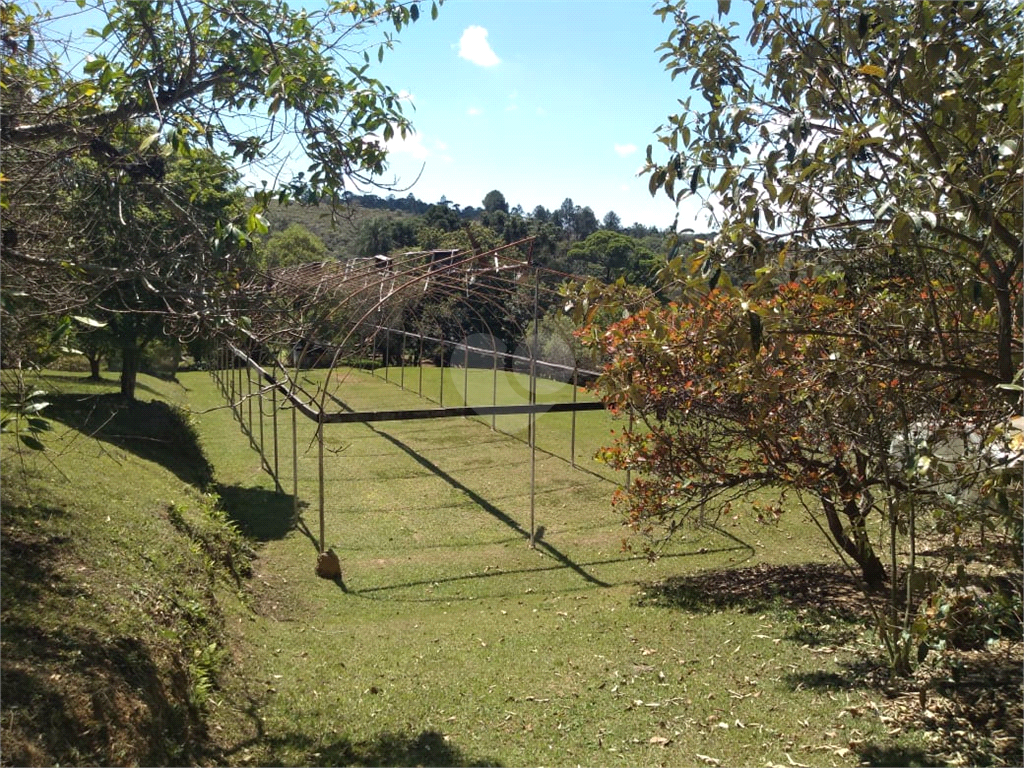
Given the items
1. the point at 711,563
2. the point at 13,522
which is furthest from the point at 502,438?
the point at 13,522

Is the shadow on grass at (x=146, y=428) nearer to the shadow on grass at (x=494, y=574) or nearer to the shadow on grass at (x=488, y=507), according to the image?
the shadow on grass at (x=488, y=507)

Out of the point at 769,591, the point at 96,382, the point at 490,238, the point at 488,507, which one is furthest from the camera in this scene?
the point at 490,238

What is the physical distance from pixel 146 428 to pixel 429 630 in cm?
868

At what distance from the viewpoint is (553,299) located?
21.9 meters

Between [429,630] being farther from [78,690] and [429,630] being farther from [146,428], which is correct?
[146,428]

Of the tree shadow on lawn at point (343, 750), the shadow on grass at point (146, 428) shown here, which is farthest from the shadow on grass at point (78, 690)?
the shadow on grass at point (146, 428)

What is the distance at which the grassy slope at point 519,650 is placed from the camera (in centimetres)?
465

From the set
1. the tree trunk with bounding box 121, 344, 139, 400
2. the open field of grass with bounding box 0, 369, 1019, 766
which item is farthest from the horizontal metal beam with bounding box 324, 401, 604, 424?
the tree trunk with bounding box 121, 344, 139, 400

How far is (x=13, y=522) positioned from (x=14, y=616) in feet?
6.61

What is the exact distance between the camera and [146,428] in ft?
45.1

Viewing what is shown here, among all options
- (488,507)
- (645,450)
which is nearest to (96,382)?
(488,507)

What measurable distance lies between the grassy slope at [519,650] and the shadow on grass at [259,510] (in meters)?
0.06

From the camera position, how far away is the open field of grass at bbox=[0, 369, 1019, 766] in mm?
4473

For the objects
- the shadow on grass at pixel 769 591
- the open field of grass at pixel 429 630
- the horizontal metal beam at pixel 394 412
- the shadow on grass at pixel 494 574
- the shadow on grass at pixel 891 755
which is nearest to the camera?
the shadow on grass at pixel 891 755
